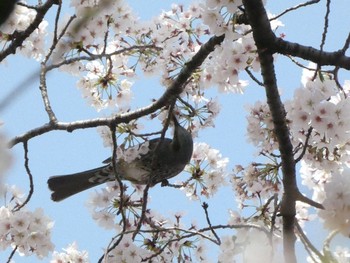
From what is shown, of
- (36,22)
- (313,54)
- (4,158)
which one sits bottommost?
(4,158)

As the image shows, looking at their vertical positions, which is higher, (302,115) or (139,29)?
(139,29)

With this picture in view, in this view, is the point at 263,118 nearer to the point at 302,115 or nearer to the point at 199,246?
the point at 302,115

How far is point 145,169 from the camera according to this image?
15.9 ft

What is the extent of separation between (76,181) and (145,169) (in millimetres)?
895

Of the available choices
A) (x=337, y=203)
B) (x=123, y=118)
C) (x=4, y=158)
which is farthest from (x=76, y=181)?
(x=4, y=158)

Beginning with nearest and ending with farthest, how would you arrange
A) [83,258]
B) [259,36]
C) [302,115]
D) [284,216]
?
[284,216]
[259,36]
[302,115]
[83,258]

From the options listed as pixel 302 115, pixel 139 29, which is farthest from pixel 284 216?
pixel 139 29

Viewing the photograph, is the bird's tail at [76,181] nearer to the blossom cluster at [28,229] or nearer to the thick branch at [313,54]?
the blossom cluster at [28,229]

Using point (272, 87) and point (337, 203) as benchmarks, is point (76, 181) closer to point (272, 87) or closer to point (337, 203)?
point (272, 87)

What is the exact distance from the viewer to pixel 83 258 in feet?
15.7

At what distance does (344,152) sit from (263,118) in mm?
633

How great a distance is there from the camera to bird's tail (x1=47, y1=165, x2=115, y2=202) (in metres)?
5.20

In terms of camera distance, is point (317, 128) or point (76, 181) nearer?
point (317, 128)

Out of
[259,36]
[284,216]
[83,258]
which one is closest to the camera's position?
[284,216]
